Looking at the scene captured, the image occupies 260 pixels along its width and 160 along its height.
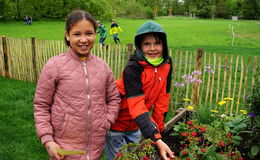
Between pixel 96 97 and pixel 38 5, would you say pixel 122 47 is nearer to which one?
pixel 96 97

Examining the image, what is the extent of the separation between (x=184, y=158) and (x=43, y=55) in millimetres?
5762

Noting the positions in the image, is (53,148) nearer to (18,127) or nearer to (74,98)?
(74,98)

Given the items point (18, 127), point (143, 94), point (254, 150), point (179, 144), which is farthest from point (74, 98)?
point (18, 127)

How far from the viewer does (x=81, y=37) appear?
6.17ft

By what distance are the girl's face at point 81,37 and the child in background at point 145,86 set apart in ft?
1.13

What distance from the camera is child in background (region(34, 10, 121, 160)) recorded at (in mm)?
1816

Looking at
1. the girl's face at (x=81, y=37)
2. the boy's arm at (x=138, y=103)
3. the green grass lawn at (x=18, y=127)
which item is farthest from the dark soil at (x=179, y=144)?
the green grass lawn at (x=18, y=127)

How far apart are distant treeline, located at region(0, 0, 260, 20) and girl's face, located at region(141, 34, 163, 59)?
39.2 m

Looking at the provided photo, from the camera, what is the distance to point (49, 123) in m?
1.83

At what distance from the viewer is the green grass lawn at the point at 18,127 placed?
3.84 m

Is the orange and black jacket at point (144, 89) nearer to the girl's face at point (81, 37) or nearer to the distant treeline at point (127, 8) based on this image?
the girl's face at point (81, 37)

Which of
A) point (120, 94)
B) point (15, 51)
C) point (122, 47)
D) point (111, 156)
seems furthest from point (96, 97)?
point (15, 51)

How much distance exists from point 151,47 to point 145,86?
0.99ft

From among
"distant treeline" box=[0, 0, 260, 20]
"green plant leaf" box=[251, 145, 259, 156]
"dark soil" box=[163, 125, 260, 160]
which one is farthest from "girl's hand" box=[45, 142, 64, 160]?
"distant treeline" box=[0, 0, 260, 20]
